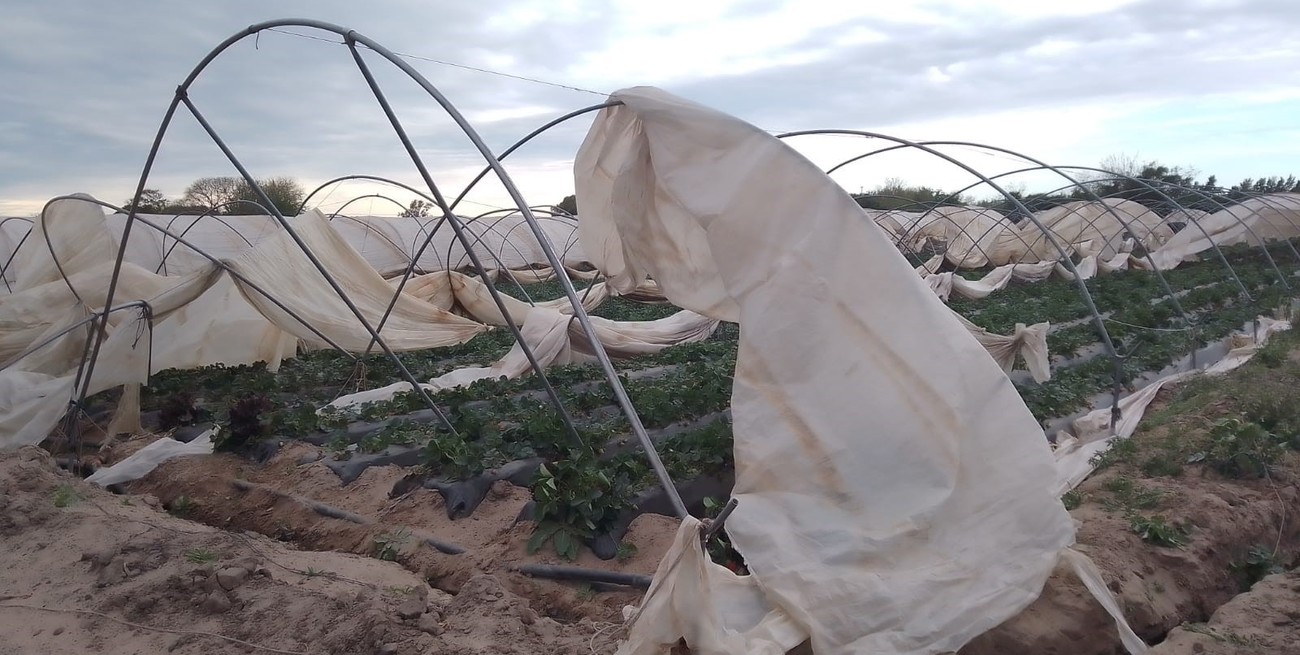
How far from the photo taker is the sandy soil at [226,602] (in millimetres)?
3338

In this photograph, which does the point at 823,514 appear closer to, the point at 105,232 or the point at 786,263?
the point at 786,263

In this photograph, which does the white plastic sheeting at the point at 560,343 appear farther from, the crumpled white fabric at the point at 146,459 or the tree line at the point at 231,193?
the tree line at the point at 231,193

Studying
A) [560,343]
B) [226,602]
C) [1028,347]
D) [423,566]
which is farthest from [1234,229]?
[226,602]

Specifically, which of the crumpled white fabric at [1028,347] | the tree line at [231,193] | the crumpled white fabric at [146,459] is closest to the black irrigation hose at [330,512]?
the crumpled white fabric at [146,459]

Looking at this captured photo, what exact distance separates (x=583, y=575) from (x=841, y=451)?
159 centimetres

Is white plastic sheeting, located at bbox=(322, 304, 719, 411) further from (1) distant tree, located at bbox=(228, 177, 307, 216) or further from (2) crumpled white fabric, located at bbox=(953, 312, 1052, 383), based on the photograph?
(1) distant tree, located at bbox=(228, 177, 307, 216)

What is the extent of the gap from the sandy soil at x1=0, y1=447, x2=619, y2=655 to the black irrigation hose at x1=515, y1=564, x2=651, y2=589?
7.9 inches

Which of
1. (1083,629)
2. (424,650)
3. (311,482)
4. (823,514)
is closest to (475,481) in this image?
(311,482)

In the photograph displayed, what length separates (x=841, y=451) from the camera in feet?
10.0

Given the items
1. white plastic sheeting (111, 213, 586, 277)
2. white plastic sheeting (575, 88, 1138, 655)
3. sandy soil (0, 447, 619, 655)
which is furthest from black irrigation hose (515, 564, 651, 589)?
white plastic sheeting (111, 213, 586, 277)

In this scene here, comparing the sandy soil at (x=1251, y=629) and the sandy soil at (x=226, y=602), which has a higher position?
the sandy soil at (x=1251, y=629)

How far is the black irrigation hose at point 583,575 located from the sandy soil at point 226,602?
0.20m

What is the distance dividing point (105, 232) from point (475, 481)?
20.6 ft

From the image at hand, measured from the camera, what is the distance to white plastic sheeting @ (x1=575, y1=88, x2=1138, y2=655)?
276 cm
